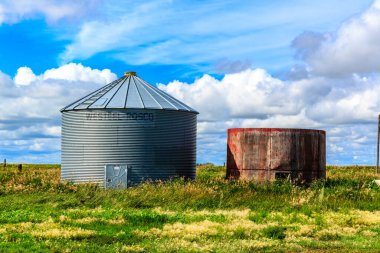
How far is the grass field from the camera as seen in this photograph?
13.3m

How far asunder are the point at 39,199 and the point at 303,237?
11091mm

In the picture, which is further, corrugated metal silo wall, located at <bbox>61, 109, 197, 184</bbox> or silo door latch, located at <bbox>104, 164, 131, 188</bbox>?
corrugated metal silo wall, located at <bbox>61, 109, 197, 184</bbox>

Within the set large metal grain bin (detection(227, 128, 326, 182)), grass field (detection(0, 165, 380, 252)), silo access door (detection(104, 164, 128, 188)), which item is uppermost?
large metal grain bin (detection(227, 128, 326, 182))

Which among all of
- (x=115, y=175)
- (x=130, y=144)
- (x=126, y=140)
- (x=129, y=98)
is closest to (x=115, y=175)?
(x=115, y=175)

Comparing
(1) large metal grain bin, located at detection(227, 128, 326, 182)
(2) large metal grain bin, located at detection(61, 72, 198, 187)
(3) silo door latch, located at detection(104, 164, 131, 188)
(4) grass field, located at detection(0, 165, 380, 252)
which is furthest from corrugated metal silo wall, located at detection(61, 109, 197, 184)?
(1) large metal grain bin, located at detection(227, 128, 326, 182)

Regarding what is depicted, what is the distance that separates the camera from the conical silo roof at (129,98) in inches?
1070

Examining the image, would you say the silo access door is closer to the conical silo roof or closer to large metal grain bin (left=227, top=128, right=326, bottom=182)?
the conical silo roof

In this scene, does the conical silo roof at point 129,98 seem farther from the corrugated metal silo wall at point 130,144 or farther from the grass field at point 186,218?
the grass field at point 186,218

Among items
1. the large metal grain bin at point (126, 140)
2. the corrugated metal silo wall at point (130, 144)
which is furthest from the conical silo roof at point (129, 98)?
the corrugated metal silo wall at point (130, 144)

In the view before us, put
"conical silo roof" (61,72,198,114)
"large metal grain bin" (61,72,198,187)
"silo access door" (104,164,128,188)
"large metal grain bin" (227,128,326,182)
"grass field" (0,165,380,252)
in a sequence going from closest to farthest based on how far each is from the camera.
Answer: "grass field" (0,165,380,252) < "silo access door" (104,164,128,188) < "large metal grain bin" (61,72,198,187) < "conical silo roof" (61,72,198,114) < "large metal grain bin" (227,128,326,182)

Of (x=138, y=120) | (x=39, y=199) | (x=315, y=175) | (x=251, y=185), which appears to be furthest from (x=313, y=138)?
(x=39, y=199)

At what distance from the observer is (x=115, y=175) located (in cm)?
2627

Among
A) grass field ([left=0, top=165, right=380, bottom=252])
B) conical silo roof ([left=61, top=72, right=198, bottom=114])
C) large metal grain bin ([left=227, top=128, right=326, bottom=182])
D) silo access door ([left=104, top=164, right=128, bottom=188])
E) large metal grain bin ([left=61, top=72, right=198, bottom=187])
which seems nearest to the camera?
grass field ([left=0, top=165, right=380, bottom=252])

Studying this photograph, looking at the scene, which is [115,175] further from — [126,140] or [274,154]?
[274,154]
